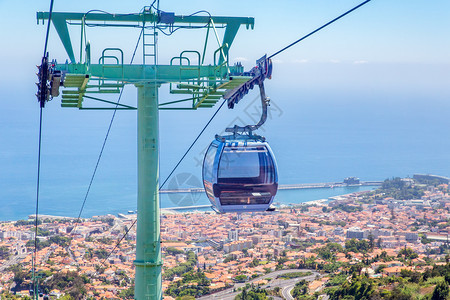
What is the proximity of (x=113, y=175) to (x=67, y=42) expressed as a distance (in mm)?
65812

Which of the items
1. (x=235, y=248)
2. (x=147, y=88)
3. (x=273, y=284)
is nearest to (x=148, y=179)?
(x=147, y=88)

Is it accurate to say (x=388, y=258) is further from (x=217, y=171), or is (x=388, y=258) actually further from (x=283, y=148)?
(x=283, y=148)

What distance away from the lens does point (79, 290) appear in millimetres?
24109

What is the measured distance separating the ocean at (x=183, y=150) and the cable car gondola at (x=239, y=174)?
59.5 feet

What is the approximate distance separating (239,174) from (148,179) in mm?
1821

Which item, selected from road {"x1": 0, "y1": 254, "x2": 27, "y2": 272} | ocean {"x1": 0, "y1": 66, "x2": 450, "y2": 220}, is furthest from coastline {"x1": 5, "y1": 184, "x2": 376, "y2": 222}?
road {"x1": 0, "y1": 254, "x2": 27, "y2": 272}

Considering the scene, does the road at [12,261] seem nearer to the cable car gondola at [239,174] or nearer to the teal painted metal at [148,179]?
the cable car gondola at [239,174]

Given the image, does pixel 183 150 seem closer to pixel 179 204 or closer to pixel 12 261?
pixel 179 204

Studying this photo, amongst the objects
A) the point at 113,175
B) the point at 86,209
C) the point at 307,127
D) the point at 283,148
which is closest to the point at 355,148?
the point at 283,148

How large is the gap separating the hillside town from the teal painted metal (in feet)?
47.7

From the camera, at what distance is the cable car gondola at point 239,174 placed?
197 inches

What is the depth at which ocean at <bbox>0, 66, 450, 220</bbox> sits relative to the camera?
6016 centimetres

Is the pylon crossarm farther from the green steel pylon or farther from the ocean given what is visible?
the ocean

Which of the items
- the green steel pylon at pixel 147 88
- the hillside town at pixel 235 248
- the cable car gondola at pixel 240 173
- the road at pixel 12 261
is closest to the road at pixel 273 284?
the hillside town at pixel 235 248
